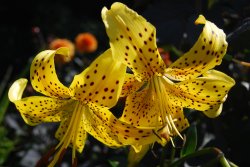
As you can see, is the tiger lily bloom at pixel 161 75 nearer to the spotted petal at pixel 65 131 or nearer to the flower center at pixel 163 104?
the flower center at pixel 163 104

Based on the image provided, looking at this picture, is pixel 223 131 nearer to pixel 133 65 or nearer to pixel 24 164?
pixel 133 65

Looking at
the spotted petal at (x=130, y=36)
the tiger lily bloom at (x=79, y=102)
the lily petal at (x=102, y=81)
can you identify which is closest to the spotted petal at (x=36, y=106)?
the tiger lily bloom at (x=79, y=102)

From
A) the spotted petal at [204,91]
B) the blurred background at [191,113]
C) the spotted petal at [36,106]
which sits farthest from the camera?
the blurred background at [191,113]

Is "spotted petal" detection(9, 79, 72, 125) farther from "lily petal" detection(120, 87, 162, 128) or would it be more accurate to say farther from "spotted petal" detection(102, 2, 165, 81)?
"spotted petal" detection(102, 2, 165, 81)

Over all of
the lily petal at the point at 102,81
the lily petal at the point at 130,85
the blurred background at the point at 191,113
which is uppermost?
the lily petal at the point at 102,81

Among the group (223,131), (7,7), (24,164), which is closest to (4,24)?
(7,7)

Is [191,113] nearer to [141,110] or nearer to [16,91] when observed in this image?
[141,110]
